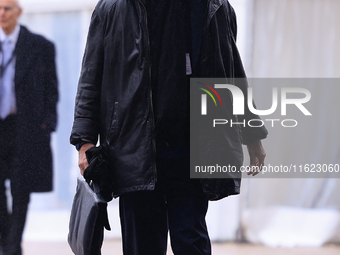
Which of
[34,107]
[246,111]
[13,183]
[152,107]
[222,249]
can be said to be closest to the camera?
[152,107]

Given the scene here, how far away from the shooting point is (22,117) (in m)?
2.80

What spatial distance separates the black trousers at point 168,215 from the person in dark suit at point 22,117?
135cm

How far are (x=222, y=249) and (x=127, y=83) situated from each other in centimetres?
194

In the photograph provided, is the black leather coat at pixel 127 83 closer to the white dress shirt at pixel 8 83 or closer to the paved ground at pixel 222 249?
the white dress shirt at pixel 8 83

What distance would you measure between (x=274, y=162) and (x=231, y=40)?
1.71 m

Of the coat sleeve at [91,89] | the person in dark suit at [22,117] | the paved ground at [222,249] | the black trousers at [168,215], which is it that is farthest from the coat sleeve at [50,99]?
the black trousers at [168,215]

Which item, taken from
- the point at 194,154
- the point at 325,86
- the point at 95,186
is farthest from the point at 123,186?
the point at 325,86

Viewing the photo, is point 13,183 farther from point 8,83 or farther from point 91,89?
point 91,89

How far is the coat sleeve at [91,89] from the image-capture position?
59.3 inches

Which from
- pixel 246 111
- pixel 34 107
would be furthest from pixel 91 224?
pixel 34 107

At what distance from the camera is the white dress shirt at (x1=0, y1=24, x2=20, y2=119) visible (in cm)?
261

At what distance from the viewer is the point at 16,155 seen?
2.68m

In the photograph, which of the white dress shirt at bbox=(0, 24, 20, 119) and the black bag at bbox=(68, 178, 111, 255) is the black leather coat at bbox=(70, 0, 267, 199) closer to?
the black bag at bbox=(68, 178, 111, 255)

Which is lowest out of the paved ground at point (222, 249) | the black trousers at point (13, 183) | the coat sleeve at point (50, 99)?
the paved ground at point (222, 249)
